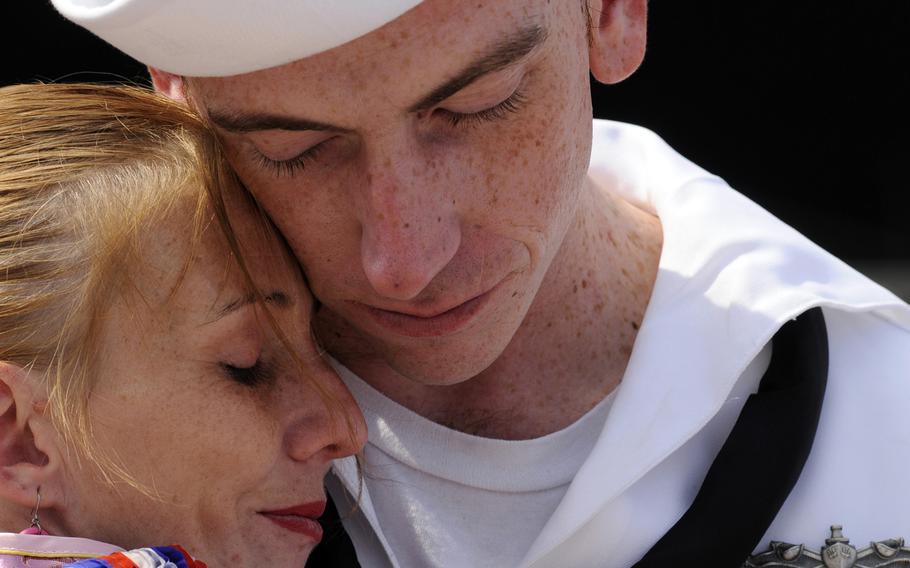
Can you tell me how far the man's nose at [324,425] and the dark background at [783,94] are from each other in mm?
1757

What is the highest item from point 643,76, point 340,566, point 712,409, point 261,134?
point 643,76

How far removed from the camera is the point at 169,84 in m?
Result: 1.77

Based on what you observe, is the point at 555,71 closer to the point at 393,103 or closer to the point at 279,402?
the point at 393,103

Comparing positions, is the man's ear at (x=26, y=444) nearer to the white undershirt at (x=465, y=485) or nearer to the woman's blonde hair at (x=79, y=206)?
the woman's blonde hair at (x=79, y=206)

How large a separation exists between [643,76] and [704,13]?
8.7 inches

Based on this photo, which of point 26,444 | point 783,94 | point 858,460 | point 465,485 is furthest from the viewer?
point 783,94

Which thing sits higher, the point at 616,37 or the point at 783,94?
the point at 783,94

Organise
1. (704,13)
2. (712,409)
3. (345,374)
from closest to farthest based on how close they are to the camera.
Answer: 1. (712,409)
2. (345,374)
3. (704,13)

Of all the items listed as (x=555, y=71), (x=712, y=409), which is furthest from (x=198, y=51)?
(x=712, y=409)

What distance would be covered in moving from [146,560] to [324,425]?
31 centimetres

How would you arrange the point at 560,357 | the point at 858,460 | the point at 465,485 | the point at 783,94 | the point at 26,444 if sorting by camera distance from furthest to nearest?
the point at 783,94, the point at 560,357, the point at 465,485, the point at 858,460, the point at 26,444

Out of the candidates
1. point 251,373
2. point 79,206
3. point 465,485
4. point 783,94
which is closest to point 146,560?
point 251,373

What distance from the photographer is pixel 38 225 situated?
149cm

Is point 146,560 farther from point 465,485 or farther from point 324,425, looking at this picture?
point 465,485
